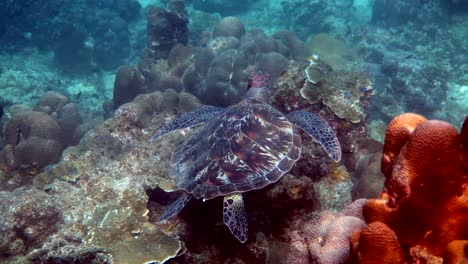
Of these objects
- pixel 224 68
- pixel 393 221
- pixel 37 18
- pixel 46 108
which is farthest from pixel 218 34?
pixel 37 18

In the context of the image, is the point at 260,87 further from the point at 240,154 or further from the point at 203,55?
the point at 203,55

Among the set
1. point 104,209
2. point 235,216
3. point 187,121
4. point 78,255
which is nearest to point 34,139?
point 187,121

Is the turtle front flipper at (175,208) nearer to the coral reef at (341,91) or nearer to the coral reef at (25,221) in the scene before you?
the coral reef at (25,221)

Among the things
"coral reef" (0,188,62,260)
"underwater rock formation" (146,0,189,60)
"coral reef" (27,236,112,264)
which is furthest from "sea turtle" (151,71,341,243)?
"underwater rock formation" (146,0,189,60)

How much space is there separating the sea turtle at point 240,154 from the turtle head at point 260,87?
51 centimetres

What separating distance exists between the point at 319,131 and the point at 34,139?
7.29 metres

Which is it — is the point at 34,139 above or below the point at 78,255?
below

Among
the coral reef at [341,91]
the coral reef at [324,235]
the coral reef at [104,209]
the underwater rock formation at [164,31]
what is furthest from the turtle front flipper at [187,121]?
the underwater rock formation at [164,31]

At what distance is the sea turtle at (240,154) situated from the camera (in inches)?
140

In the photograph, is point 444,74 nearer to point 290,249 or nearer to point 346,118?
point 346,118

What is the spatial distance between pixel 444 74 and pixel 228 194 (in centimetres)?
1265

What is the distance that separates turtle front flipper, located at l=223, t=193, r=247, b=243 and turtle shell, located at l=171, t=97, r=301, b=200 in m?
0.09

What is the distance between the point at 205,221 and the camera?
375 centimetres

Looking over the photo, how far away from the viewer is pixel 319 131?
4.23 meters
